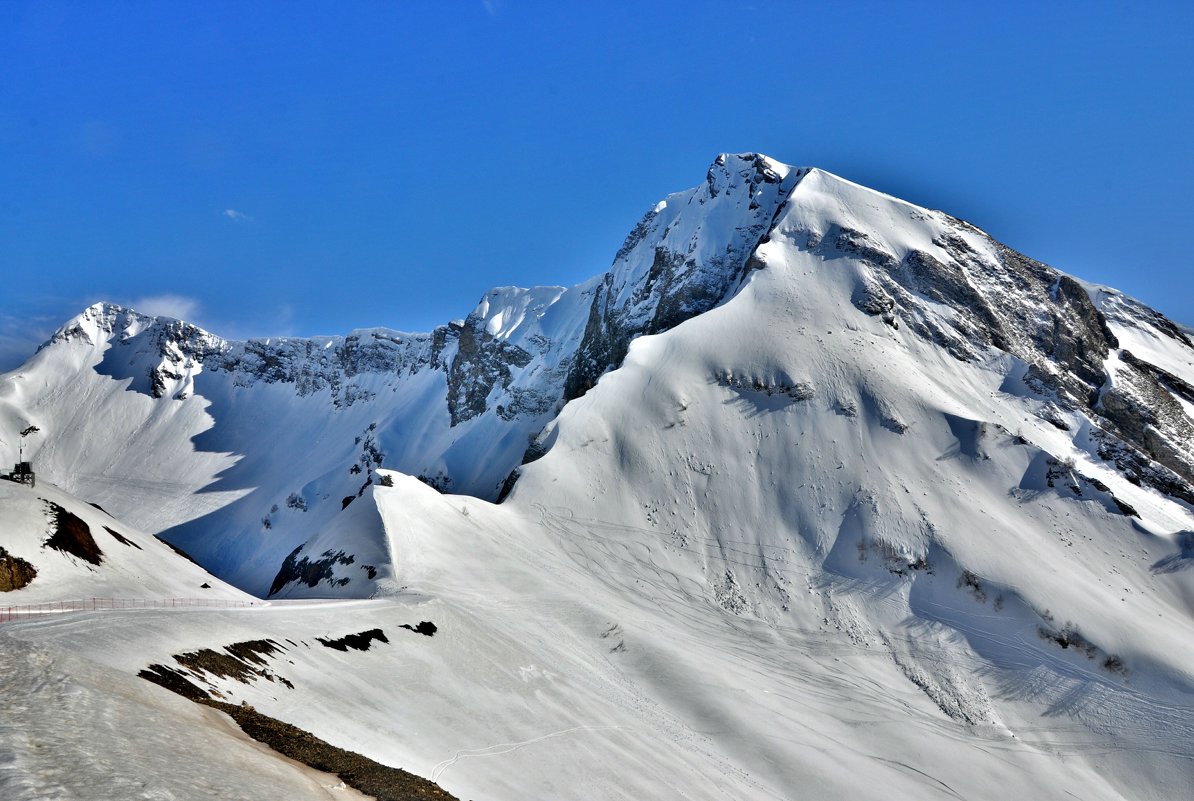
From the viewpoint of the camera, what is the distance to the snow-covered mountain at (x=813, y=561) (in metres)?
47.7

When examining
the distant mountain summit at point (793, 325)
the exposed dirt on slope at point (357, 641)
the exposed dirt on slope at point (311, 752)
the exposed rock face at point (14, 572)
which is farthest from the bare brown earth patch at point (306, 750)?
the distant mountain summit at point (793, 325)

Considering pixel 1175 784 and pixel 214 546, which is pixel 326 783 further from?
pixel 214 546

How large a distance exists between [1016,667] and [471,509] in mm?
52201

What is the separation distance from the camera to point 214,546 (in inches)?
7018

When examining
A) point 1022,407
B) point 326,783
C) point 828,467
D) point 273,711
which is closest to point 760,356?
point 828,467

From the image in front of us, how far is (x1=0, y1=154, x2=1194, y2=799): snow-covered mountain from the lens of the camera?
4772 cm

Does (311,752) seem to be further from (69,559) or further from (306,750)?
(69,559)

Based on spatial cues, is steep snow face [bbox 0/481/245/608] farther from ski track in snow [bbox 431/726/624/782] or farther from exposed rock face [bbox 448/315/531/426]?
exposed rock face [bbox 448/315/531/426]

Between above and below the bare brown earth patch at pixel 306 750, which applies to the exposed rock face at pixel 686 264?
above

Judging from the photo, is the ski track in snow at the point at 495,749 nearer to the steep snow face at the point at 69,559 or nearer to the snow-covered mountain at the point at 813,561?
the snow-covered mountain at the point at 813,561

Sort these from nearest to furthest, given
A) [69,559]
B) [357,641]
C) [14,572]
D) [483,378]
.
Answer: [14,572], [357,641], [69,559], [483,378]

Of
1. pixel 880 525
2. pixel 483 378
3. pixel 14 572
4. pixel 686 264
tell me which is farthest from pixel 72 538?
pixel 483 378

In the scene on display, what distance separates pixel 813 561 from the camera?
82562mm

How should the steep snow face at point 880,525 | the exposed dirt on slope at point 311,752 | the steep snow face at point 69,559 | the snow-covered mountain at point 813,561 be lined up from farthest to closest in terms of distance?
the steep snow face at point 880,525 < the snow-covered mountain at point 813,561 < the steep snow face at point 69,559 < the exposed dirt on slope at point 311,752
